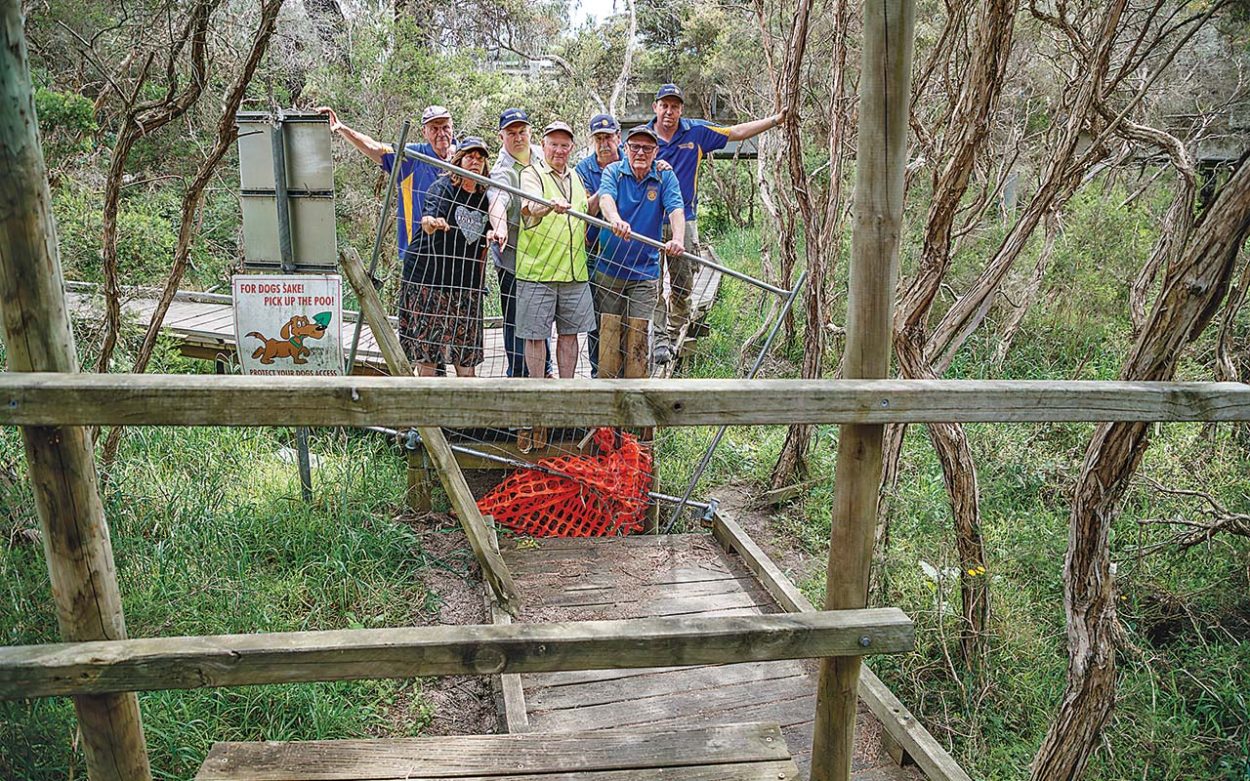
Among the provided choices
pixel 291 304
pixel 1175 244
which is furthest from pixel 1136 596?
pixel 291 304

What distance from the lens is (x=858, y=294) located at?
2475 millimetres

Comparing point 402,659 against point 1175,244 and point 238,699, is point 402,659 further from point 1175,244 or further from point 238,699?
point 1175,244

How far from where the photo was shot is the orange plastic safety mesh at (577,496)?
5383 mm

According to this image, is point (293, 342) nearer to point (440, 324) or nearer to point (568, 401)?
point (440, 324)

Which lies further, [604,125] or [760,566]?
[604,125]

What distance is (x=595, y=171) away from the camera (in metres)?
5.84

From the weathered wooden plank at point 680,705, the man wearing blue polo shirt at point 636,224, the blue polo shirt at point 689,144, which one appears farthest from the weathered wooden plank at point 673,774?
the blue polo shirt at point 689,144

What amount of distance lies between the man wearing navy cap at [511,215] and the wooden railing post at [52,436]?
3174 mm

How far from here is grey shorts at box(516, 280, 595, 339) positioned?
526 centimetres

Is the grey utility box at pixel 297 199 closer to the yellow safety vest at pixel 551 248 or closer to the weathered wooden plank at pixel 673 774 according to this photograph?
the yellow safety vest at pixel 551 248

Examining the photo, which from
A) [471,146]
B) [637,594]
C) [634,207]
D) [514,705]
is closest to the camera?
[514,705]

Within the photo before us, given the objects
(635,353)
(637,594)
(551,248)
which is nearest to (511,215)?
(551,248)

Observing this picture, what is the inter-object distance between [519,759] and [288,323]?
2.69 metres

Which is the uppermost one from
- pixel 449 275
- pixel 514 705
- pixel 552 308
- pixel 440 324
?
pixel 449 275
